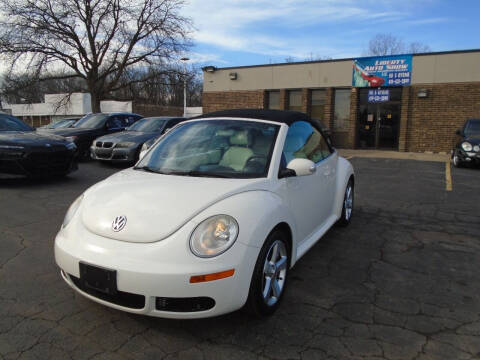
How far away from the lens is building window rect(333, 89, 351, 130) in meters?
18.0

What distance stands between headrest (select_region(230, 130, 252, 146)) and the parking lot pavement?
1.29 meters

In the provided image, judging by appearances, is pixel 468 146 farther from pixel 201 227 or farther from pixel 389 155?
pixel 201 227

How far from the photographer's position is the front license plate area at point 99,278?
2.23 meters

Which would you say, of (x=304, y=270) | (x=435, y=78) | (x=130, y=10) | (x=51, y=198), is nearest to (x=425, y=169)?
(x=435, y=78)

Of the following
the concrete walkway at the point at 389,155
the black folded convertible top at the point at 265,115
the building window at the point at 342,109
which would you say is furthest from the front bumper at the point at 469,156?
the black folded convertible top at the point at 265,115

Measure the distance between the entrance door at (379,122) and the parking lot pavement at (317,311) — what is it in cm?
1340

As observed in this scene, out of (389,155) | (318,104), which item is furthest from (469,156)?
(318,104)

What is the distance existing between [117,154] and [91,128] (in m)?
2.40

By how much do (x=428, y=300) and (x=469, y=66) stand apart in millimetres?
15660

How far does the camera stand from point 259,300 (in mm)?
2504

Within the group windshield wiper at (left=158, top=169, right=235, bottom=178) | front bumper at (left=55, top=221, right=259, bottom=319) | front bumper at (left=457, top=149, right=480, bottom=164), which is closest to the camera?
front bumper at (left=55, top=221, right=259, bottom=319)

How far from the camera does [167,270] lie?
2.15 meters

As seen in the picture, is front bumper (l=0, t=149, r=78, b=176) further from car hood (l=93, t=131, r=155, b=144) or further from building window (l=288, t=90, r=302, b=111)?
building window (l=288, t=90, r=302, b=111)

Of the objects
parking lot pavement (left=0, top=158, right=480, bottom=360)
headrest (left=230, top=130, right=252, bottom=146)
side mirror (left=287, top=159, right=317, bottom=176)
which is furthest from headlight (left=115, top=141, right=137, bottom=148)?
side mirror (left=287, top=159, right=317, bottom=176)
